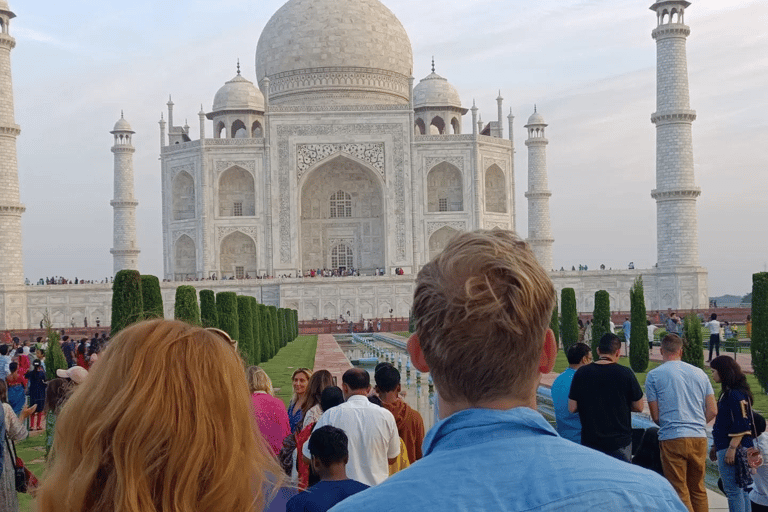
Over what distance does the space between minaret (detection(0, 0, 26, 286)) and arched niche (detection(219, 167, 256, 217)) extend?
6995 mm

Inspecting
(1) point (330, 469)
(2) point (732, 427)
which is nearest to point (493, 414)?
(1) point (330, 469)

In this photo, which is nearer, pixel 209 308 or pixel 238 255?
pixel 209 308

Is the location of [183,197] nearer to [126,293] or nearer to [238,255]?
[238,255]

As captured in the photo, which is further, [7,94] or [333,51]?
[333,51]

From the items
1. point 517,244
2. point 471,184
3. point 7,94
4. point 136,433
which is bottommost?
point 136,433

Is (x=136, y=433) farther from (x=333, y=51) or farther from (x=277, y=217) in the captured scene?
(x=333, y=51)

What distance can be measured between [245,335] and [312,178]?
54.1ft

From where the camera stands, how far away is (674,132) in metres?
23.9

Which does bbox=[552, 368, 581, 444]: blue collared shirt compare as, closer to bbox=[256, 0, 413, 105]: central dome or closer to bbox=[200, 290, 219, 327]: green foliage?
bbox=[200, 290, 219, 327]: green foliage

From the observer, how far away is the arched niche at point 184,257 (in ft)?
95.7

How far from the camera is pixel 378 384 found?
3.83 metres

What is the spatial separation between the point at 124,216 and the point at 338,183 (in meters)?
6.85

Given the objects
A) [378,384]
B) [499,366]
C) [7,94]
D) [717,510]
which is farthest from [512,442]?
[7,94]

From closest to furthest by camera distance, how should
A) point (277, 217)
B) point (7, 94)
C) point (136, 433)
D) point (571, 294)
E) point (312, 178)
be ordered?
point (136, 433), point (571, 294), point (7, 94), point (277, 217), point (312, 178)
